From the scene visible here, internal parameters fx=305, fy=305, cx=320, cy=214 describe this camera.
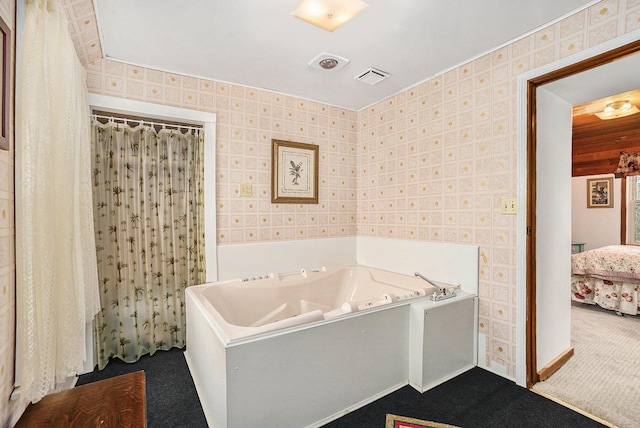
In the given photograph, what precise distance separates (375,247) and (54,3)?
2.76 meters

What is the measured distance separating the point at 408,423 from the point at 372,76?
2386 mm

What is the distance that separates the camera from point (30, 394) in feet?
3.54

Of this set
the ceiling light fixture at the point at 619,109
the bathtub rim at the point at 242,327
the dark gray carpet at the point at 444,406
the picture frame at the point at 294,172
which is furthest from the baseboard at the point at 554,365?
the ceiling light fixture at the point at 619,109

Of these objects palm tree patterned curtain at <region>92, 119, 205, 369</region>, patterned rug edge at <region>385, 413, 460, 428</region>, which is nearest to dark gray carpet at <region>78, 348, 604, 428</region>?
patterned rug edge at <region>385, 413, 460, 428</region>

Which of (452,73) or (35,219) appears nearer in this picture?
(35,219)

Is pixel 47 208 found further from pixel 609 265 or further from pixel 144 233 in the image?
pixel 609 265

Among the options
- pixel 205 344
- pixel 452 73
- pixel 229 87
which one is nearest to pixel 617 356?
pixel 452 73

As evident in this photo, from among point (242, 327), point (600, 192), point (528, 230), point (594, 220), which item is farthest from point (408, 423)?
point (600, 192)

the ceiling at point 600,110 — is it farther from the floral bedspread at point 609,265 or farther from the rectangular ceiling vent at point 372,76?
the floral bedspread at point 609,265

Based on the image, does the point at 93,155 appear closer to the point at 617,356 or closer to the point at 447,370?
the point at 447,370

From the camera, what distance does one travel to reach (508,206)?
80.4 inches

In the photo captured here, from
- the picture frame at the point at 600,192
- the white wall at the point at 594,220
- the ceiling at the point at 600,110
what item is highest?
the ceiling at the point at 600,110

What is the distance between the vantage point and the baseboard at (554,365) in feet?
6.83

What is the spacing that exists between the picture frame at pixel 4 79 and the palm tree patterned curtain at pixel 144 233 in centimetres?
133
